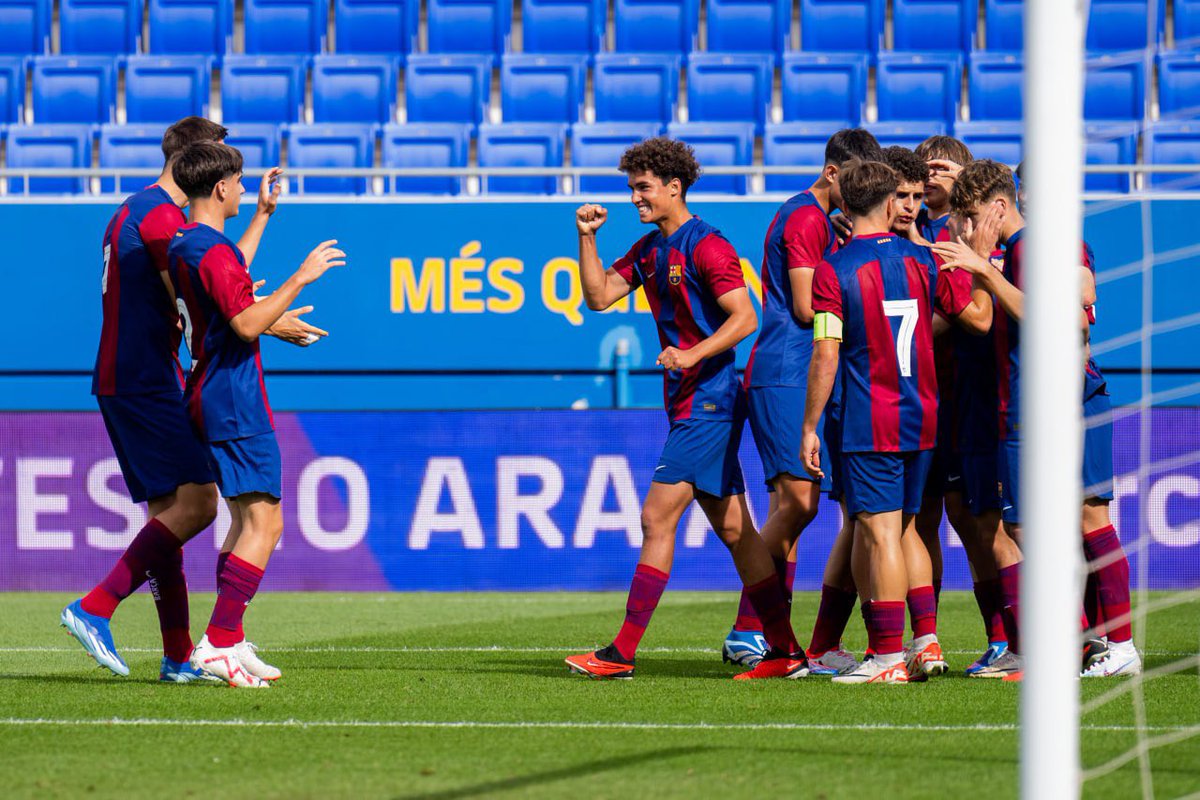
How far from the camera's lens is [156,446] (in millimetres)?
5707

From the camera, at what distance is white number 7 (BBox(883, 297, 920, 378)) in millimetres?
5453

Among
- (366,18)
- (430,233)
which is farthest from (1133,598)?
(366,18)

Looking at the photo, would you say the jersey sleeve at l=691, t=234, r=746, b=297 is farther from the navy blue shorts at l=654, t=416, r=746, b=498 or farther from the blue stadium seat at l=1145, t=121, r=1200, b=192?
the blue stadium seat at l=1145, t=121, r=1200, b=192

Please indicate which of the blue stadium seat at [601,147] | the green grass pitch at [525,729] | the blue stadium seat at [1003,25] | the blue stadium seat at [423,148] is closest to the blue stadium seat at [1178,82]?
the blue stadium seat at [1003,25]

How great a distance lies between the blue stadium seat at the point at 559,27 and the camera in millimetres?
14250

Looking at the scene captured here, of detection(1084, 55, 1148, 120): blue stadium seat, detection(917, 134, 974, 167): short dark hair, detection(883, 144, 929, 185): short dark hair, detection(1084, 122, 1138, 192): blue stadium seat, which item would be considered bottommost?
detection(883, 144, 929, 185): short dark hair

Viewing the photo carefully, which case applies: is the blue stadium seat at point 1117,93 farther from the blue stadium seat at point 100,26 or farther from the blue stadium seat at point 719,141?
the blue stadium seat at point 100,26

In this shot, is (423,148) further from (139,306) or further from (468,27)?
(139,306)

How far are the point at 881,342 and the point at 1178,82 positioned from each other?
9.00m

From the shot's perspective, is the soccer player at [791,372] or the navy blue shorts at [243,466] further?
the soccer player at [791,372]

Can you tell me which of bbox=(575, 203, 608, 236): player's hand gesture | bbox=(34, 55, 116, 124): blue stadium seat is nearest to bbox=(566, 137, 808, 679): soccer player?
bbox=(575, 203, 608, 236): player's hand gesture

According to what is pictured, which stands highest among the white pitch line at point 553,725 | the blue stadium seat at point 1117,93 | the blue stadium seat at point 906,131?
the blue stadium seat at point 1117,93

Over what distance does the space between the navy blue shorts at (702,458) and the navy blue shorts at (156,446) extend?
158 cm

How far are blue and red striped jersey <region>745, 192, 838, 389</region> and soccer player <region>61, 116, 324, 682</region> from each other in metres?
1.63
